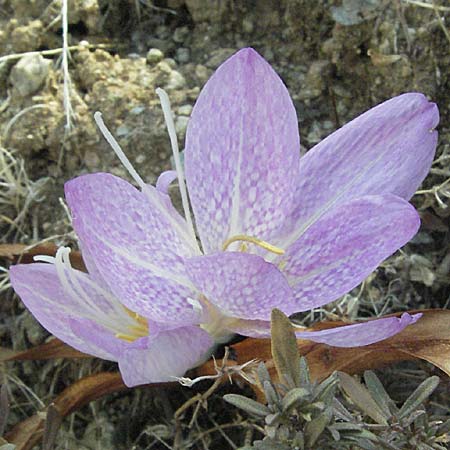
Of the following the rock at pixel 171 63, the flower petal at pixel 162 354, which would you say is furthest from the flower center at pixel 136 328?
the rock at pixel 171 63

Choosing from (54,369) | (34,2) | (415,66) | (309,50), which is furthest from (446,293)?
(34,2)

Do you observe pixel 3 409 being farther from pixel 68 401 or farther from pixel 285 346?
pixel 285 346

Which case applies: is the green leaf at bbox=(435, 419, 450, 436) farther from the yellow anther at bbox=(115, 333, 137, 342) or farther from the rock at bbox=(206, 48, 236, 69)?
the rock at bbox=(206, 48, 236, 69)

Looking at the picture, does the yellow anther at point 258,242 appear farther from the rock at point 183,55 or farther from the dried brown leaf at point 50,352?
the rock at point 183,55

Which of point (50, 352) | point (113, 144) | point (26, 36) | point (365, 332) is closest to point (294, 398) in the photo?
point (365, 332)

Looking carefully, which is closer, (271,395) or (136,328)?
(271,395)

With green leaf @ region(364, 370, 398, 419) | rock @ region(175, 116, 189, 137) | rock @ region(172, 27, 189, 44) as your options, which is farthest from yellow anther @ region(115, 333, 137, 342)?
rock @ region(172, 27, 189, 44)

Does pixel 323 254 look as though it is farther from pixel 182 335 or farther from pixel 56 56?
pixel 56 56
